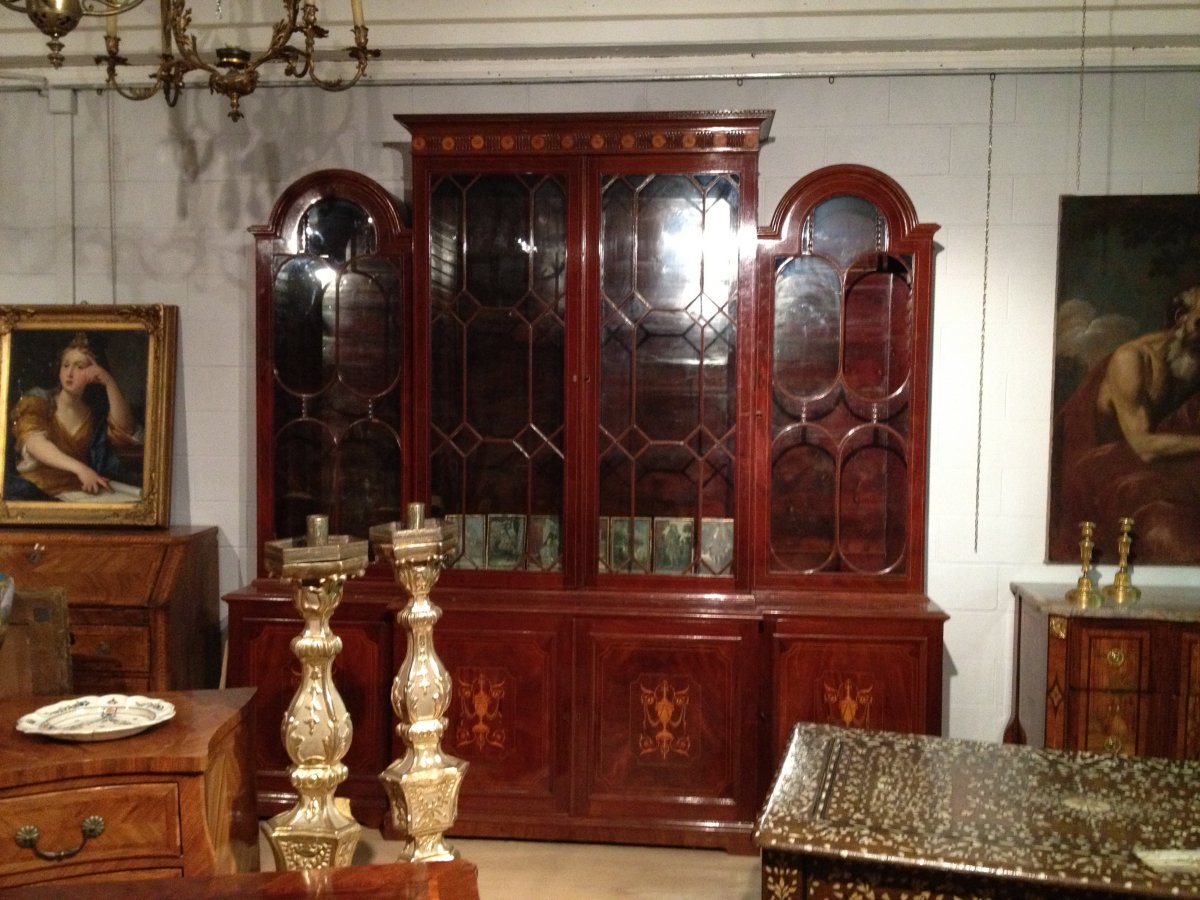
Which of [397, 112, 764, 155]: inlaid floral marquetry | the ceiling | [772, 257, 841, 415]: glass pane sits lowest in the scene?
[772, 257, 841, 415]: glass pane

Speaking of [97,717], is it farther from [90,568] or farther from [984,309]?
[984,309]

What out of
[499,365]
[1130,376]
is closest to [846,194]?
[1130,376]

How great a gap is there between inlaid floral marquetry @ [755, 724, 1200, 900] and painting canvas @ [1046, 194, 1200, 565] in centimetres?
151

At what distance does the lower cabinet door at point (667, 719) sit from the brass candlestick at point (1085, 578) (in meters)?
1.11

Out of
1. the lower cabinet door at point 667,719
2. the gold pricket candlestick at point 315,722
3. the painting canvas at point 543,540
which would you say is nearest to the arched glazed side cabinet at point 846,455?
the lower cabinet door at point 667,719

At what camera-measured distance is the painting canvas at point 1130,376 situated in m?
3.61

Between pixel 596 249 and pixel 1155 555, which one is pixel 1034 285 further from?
pixel 596 249

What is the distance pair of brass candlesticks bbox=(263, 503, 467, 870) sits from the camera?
181cm

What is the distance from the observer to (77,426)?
3.90 m

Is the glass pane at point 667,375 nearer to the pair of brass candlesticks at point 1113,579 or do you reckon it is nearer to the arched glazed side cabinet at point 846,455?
the arched glazed side cabinet at point 846,455

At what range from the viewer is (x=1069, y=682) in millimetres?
3285

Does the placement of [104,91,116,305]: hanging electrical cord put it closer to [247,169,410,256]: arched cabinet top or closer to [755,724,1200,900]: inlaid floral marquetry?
[247,169,410,256]: arched cabinet top

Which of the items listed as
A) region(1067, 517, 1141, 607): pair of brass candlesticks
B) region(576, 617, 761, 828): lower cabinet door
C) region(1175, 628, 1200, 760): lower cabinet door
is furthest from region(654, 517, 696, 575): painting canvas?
region(1175, 628, 1200, 760): lower cabinet door

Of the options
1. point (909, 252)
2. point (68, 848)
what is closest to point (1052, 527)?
point (909, 252)
